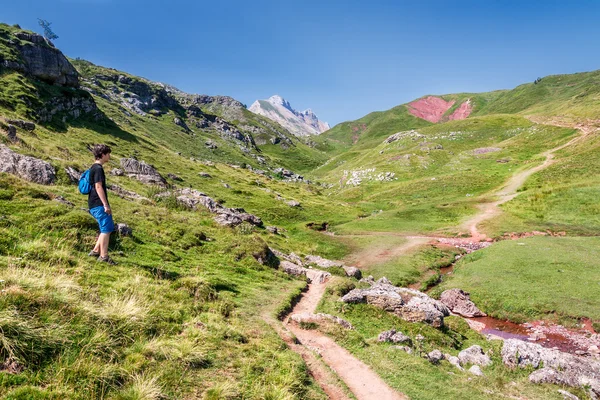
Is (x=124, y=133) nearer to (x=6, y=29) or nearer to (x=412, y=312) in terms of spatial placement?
(x=6, y=29)

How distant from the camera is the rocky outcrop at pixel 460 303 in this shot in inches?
1105

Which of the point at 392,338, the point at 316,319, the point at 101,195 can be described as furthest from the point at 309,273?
the point at 101,195

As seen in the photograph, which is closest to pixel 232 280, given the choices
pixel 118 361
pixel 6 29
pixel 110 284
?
pixel 110 284

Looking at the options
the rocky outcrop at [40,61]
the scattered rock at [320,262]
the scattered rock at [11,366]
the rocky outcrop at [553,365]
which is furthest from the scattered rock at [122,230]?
the rocky outcrop at [40,61]

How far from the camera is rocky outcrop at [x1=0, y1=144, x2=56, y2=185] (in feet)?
84.2

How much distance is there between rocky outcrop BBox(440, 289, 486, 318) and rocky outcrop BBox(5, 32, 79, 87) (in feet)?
396

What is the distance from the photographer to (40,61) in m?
93.1

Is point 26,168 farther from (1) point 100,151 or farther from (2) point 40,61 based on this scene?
(2) point 40,61

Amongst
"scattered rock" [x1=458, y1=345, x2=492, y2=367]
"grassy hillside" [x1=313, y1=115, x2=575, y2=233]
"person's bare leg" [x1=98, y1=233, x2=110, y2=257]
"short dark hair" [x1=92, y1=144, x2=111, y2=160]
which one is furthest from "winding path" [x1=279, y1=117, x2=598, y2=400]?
"grassy hillside" [x1=313, y1=115, x2=575, y2=233]

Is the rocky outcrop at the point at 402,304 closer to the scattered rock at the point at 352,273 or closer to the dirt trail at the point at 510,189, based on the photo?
the scattered rock at the point at 352,273

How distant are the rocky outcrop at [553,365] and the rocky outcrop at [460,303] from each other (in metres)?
10.4

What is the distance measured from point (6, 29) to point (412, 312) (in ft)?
A: 469

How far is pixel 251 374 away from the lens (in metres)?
9.27

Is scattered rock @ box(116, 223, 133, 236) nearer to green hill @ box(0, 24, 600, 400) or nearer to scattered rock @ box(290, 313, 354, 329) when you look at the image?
green hill @ box(0, 24, 600, 400)
